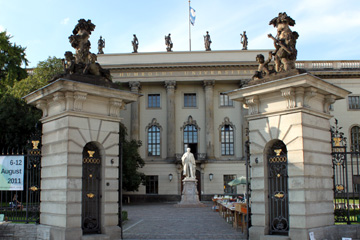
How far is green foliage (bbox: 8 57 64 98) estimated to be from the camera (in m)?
30.0

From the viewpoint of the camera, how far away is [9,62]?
3541 centimetres

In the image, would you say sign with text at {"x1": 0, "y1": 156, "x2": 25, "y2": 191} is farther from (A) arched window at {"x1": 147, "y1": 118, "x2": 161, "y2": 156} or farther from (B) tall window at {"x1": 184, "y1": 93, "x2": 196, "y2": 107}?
(B) tall window at {"x1": 184, "y1": 93, "x2": 196, "y2": 107}

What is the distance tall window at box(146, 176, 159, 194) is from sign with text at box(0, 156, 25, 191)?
114ft

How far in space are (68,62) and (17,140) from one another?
1955cm

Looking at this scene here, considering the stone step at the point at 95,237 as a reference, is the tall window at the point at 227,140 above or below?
above

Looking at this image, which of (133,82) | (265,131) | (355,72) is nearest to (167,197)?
(133,82)

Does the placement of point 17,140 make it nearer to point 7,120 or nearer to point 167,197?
point 7,120

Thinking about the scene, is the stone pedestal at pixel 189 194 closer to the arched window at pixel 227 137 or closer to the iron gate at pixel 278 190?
the arched window at pixel 227 137

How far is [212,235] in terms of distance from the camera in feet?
48.0

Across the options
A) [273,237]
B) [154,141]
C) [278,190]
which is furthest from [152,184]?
[273,237]

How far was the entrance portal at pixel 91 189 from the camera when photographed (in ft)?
40.9

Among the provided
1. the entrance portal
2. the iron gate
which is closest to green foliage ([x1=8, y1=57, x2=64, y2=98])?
the entrance portal

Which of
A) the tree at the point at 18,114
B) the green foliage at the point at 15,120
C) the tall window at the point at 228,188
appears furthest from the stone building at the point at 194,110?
the green foliage at the point at 15,120

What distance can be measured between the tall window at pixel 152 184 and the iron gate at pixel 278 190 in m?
36.4
